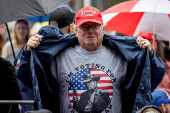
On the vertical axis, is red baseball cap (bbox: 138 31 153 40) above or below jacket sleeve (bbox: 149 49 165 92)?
above

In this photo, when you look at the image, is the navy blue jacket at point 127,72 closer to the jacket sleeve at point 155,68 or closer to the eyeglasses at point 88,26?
the jacket sleeve at point 155,68

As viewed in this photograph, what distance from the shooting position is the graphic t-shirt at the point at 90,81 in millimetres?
3303

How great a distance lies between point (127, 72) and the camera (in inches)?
133

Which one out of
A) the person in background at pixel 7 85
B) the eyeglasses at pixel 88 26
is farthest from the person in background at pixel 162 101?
the person in background at pixel 7 85

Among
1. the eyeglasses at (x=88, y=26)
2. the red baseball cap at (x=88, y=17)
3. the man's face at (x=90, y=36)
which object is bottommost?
the man's face at (x=90, y=36)

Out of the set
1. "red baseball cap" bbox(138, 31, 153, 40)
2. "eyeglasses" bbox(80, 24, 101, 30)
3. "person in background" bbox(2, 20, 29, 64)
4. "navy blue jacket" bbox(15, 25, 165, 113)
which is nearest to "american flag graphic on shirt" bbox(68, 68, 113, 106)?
"navy blue jacket" bbox(15, 25, 165, 113)

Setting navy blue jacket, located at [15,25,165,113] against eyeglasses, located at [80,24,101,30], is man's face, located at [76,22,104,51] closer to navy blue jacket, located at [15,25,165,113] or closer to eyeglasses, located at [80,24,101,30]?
eyeglasses, located at [80,24,101,30]

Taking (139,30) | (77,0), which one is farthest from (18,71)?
(77,0)

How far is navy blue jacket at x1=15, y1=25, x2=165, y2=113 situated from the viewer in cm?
322

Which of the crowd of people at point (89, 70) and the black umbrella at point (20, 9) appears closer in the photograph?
the crowd of people at point (89, 70)

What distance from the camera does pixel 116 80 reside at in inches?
132

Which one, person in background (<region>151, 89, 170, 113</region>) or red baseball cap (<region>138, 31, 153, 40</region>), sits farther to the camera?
red baseball cap (<region>138, 31, 153, 40</region>)

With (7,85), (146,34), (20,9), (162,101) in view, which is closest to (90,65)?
(20,9)

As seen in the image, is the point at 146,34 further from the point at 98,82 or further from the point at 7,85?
the point at 7,85
